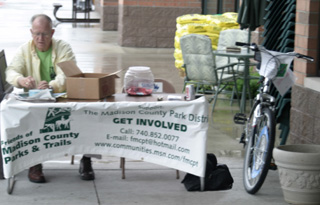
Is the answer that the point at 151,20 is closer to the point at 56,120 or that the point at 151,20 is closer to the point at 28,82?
the point at 28,82

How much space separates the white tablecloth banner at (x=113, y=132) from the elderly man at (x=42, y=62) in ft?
1.77

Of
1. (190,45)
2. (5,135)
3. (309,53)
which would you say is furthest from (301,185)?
(190,45)

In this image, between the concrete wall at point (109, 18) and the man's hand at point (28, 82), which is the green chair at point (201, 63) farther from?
the concrete wall at point (109, 18)

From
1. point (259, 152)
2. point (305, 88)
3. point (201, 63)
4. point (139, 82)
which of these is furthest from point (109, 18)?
point (259, 152)

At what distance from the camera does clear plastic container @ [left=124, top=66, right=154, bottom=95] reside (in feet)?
21.7

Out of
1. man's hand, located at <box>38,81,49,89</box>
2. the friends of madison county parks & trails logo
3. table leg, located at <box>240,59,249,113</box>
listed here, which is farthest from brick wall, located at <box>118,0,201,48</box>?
the friends of madison county parks & trails logo

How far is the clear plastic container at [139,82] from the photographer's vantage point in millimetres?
6625

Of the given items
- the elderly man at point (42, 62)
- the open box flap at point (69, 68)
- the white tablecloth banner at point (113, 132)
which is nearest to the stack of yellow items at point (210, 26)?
the elderly man at point (42, 62)

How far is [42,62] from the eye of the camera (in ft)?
22.8

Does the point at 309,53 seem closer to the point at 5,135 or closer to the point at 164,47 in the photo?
the point at 5,135

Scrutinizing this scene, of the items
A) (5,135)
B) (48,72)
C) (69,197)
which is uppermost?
(48,72)

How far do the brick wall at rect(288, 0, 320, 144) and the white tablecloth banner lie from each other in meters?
1.42

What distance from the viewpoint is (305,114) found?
7.12m

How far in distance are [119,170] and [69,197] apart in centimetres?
104
